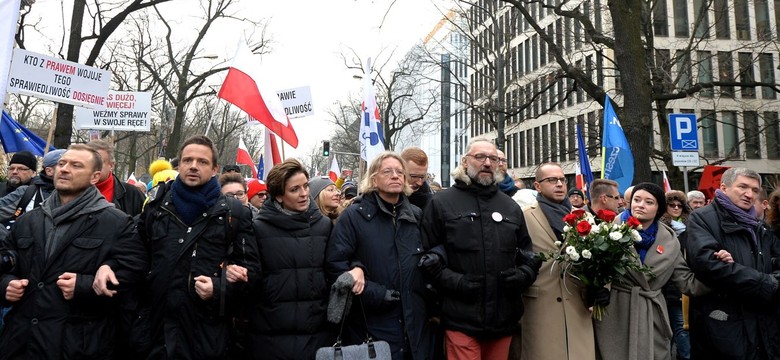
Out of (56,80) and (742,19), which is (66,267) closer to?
(56,80)

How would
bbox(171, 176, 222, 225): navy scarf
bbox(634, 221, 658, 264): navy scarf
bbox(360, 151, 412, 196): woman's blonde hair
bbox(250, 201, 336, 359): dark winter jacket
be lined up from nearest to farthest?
bbox(171, 176, 222, 225): navy scarf
bbox(250, 201, 336, 359): dark winter jacket
bbox(360, 151, 412, 196): woman's blonde hair
bbox(634, 221, 658, 264): navy scarf

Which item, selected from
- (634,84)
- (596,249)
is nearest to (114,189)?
(596,249)

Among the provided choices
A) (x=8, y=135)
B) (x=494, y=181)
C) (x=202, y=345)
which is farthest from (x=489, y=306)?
(x=8, y=135)

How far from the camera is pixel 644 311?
15.7 feet

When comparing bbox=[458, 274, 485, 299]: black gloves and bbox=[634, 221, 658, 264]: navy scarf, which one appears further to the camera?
bbox=[634, 221, 658, 264]: navy scarf

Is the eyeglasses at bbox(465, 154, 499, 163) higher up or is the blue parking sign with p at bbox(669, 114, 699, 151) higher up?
the blue parking sign with p at bbox(669, 114, 699, 151)

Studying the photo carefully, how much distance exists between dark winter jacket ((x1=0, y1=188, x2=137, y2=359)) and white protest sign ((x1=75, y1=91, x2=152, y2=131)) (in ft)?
32.6

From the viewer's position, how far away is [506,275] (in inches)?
168

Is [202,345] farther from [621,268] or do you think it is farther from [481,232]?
[621,268]

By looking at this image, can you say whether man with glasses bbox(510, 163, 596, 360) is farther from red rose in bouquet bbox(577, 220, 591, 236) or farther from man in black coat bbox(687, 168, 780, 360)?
man in black coat bbox(687, 168, 780, 360)

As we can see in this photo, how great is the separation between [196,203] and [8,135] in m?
8.21

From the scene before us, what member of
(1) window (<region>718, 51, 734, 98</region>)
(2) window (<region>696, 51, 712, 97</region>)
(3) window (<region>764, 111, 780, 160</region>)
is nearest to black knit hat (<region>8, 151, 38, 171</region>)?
(2) window (<region>696, 51, 712, 97</region>)

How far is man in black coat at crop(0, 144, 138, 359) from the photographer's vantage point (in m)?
3.58

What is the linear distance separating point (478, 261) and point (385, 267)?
690 mm
